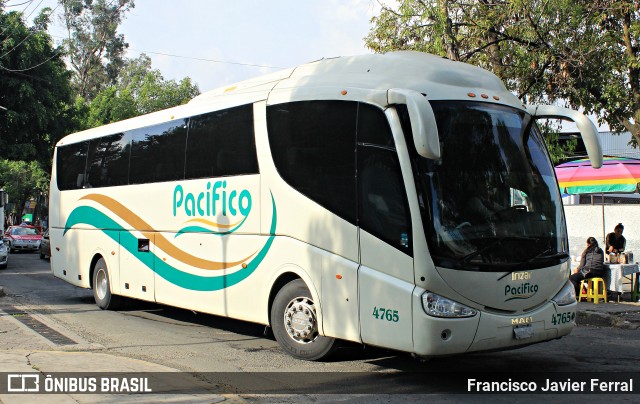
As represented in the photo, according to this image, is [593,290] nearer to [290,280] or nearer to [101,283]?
[290,280]

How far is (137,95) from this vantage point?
197ft

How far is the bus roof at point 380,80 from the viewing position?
784cm

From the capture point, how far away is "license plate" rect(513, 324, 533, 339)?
7.33 m

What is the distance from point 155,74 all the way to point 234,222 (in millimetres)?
53071

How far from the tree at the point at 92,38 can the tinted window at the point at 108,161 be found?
4623 centimetres

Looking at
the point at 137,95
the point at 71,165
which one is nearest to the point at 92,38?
the point at 137,95

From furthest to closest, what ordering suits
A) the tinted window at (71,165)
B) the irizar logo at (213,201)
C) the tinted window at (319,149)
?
the tinted window at (71,165), the irizar logo at (213,201), the tinted window at (319,149)

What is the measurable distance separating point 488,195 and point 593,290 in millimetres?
8709

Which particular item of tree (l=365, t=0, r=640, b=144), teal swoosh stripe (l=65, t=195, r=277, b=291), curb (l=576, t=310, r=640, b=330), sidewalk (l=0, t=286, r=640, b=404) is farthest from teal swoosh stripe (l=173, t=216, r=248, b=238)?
tree (l=365, t=0, r=640, b=144)

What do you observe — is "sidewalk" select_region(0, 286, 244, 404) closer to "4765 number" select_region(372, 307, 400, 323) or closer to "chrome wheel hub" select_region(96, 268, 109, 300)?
"4765 number" select_region(372, 307, 400, 323)

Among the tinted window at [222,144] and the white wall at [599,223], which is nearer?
the tinted window at [222,144]

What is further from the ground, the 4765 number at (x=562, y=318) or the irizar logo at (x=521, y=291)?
the irizar logo at (x=521, y=291)

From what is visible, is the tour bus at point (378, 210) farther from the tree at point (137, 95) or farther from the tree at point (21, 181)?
the tree at point (21, 181)

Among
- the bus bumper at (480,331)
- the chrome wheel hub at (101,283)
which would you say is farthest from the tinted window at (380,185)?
the chrome wheel hub at (101,283)
